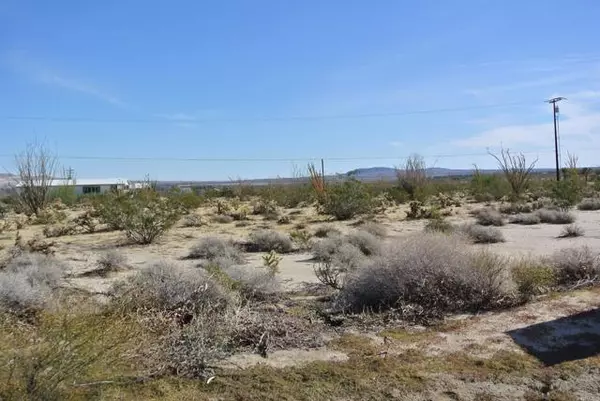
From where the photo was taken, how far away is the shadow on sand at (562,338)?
21.2 ft

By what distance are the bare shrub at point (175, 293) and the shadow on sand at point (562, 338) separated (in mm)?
3566

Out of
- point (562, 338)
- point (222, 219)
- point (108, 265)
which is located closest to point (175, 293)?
point (562, 338)

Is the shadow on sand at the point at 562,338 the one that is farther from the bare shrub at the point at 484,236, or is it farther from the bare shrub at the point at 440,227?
the bare shrub at the point at 484,236

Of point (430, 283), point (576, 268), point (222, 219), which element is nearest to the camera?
point (430, 283)

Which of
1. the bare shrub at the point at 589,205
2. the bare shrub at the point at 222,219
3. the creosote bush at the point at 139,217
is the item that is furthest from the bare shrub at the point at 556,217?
the creosote bush at the point at 139,217

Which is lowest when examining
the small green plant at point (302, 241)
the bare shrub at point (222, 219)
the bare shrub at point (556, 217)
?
the bare shrub at point (556, 217)

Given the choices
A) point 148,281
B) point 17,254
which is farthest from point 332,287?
point 17,254

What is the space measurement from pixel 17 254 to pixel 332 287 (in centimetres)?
733

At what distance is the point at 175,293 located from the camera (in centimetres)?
725

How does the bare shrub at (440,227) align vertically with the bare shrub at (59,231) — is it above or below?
below

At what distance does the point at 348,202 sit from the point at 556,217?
819 centimetres

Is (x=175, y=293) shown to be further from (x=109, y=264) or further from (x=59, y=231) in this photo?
(x=59, y=231)

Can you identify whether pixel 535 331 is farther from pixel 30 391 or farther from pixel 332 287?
pixel 30 391

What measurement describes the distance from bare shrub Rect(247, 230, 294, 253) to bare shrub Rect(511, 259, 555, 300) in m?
7.11
